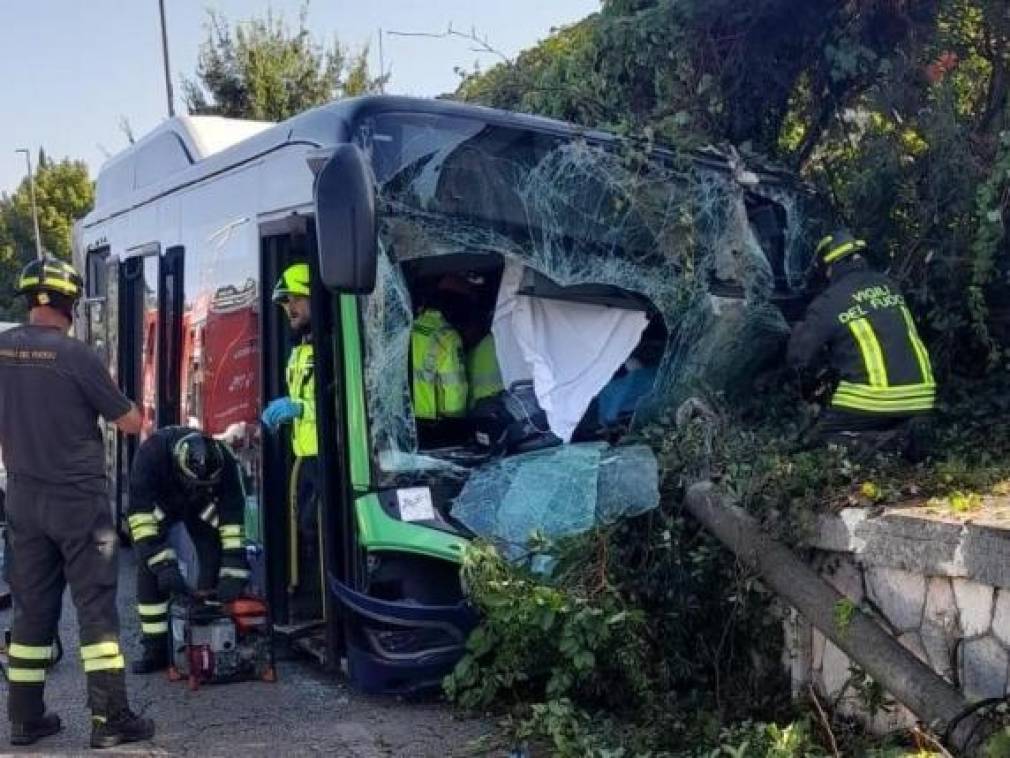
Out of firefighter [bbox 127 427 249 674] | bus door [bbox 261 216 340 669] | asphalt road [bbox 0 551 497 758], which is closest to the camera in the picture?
asphalt road [bbox 0 551 497 758]

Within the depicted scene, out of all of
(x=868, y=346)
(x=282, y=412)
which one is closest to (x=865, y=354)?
(x=868, y=346)

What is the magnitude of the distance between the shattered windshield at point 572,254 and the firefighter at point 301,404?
0.45 m

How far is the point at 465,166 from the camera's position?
A: 4891 millimetres

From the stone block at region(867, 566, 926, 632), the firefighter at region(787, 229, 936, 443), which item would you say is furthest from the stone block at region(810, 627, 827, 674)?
the firefighter at region(787, 229, 936, 443)

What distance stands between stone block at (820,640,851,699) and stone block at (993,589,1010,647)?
26.8 inches

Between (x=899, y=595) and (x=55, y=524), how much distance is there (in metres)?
3.23

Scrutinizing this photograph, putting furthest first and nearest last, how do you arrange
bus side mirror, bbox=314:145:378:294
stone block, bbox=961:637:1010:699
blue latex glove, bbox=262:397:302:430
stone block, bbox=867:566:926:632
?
blue latex glove, bbox=262:397:302:430
bus side mirror, bbox=314:145:378:294
stone block, bbox=867:566:926:632
stone block, bbox=961:637:1010:699

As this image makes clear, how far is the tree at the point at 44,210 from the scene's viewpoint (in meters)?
39.0

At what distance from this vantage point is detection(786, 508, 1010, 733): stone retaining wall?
12.1 ft

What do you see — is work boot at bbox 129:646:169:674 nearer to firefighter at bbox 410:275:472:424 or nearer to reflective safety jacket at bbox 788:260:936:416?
firefighter at bbox 410:275:472:424

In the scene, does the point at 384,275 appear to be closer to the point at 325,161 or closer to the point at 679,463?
the point at 325,161

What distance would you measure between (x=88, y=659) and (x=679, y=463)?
2.50m

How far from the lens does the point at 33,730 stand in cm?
474

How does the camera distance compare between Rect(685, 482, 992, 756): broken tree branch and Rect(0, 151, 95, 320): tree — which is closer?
Rect(685, 482, 992, 756): broken tree branch
